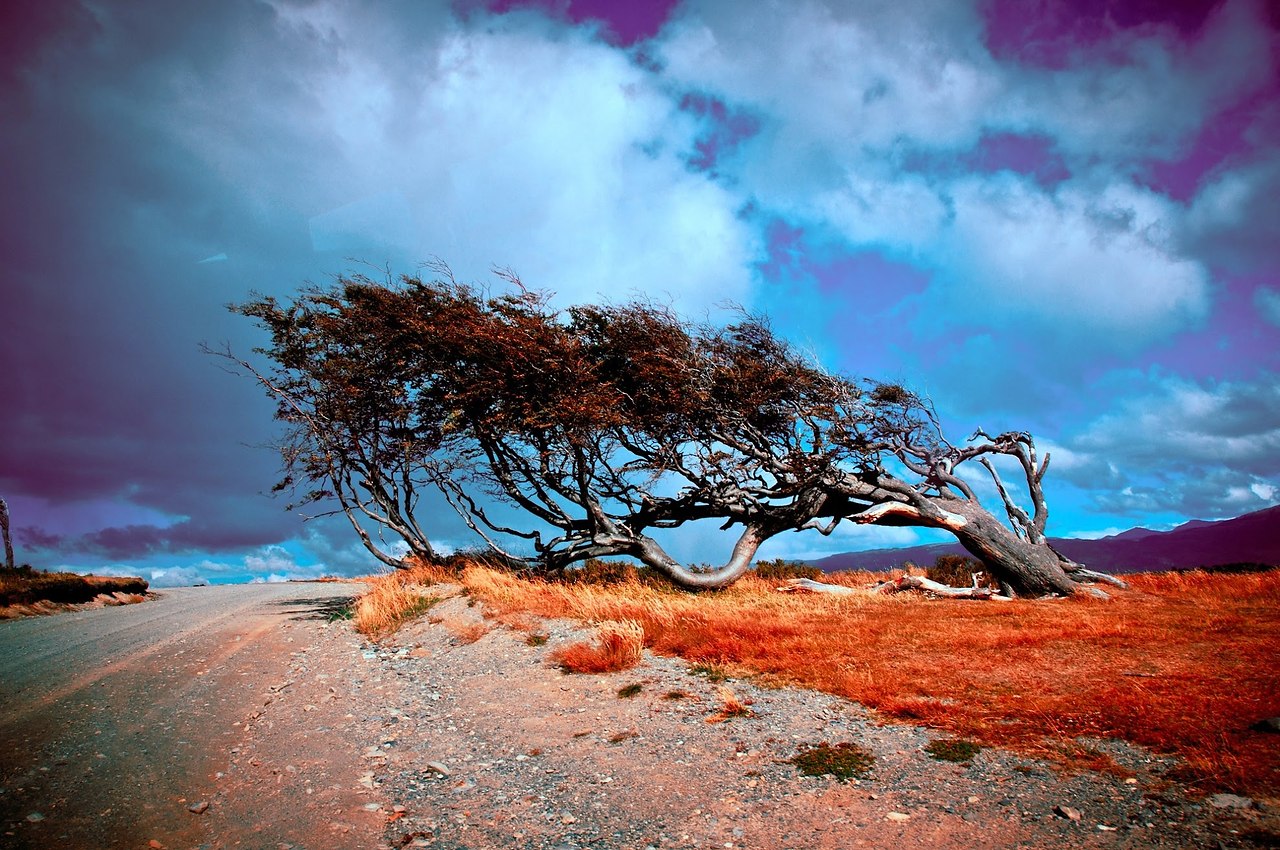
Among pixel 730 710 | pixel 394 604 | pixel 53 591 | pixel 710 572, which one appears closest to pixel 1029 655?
pixel 730 710

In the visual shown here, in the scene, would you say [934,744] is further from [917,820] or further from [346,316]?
[346,316]

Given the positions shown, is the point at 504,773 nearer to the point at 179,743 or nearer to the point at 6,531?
the point at 179,743

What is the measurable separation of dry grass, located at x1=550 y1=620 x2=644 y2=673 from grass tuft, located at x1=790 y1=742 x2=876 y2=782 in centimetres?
361

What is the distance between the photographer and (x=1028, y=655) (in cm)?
851

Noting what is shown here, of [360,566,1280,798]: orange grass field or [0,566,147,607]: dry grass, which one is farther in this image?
[0,566,147,607]: dry grass

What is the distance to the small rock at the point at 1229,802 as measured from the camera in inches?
160

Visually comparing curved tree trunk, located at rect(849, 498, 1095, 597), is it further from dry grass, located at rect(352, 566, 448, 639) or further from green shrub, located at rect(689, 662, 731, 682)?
dry grass, located at rect(352, 566, 448, 639)

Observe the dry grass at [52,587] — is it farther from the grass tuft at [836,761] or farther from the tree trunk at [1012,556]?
the tree trunk at [1012,556]

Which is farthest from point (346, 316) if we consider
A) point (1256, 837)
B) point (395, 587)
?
point (1256, 837)

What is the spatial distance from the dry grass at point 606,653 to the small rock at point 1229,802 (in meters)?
6.04

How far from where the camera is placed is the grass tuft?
16.5 ft

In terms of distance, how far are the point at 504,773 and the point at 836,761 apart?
291 cm

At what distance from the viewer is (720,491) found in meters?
18.2

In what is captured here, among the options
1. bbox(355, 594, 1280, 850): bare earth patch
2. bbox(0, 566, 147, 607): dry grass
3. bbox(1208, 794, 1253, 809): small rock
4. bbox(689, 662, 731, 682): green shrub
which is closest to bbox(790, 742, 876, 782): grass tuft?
bbox(355, 594, 1280, 850): bare earth patch
